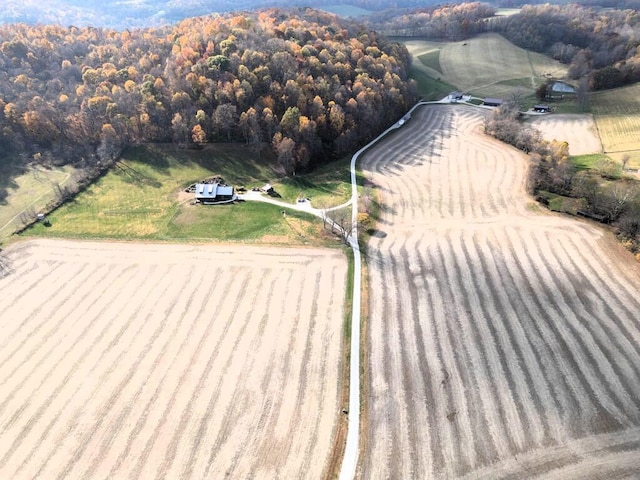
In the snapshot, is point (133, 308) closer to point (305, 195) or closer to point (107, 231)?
point (107, 231)

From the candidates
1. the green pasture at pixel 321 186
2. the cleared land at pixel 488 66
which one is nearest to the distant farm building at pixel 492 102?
the cleared land at pixel 488 66

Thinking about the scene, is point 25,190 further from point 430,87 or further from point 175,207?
point 430,87

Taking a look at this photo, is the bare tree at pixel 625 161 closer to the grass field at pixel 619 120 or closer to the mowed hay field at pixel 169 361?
the grass field at pixel 619 120

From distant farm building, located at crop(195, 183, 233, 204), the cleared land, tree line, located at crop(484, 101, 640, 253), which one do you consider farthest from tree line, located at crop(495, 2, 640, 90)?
distant farm building, located at crop(195, 183, 233, 204)

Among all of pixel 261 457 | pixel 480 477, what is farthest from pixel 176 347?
pixel 480 477

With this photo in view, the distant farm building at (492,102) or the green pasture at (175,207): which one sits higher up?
the distant farm building at (492,102)

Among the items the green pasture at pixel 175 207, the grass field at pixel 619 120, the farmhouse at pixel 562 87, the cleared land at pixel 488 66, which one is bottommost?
the green pasture at pixel 175 207
